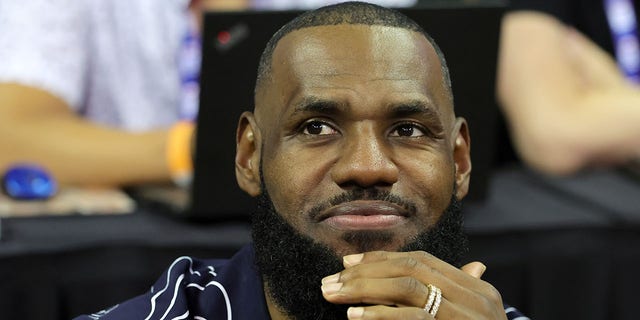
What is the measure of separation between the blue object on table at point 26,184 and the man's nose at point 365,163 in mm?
1424

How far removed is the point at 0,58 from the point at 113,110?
1.58 ft

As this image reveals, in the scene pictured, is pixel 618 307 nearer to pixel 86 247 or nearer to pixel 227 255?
pixel 227 255

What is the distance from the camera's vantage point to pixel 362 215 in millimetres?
1552

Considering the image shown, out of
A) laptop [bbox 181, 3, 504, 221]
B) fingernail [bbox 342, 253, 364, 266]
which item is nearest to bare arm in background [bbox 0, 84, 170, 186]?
laptop [bbox 181, 3, 504, 221]

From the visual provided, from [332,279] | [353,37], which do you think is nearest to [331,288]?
[332,279]

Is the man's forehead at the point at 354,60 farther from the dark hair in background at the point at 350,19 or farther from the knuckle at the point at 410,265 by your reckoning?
the knuckle at the point at 410,265

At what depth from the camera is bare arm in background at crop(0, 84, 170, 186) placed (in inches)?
118

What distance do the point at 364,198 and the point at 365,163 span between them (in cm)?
5

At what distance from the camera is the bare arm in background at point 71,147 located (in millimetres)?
2996

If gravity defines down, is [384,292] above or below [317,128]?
below

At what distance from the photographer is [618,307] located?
282cm

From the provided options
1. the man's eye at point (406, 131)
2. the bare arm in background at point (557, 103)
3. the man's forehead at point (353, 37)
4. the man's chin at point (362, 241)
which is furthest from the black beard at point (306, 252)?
the bare arm in background at point (557, 103)

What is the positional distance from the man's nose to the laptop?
81 centimetres

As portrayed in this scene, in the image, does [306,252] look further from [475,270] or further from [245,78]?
[245,78]
